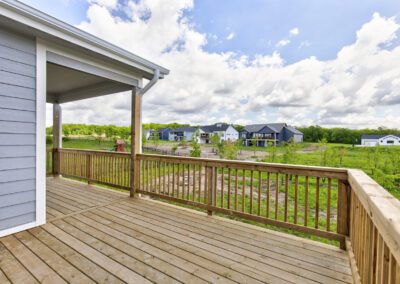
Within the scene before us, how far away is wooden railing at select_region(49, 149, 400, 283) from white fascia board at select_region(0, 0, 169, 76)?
5.90 ft

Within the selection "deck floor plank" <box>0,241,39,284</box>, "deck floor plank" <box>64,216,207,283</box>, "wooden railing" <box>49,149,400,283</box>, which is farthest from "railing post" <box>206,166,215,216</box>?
"deck floor plank" <box>0,241,39,284</box>

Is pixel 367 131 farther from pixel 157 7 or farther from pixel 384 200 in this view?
pixel 384 200

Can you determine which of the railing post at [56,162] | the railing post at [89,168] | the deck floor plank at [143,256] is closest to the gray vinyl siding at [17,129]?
the deck floor plank at [143,256]

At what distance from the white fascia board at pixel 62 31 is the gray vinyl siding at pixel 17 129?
344 mm

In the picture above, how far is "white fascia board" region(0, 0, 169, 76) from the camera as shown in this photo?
2117 millimetres

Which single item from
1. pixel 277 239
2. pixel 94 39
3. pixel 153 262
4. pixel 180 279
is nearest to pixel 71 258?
pixel 153 262

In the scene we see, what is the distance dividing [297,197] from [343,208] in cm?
46

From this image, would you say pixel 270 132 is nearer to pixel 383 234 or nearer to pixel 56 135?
pixel 56 135

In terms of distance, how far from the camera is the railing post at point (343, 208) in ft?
7.01

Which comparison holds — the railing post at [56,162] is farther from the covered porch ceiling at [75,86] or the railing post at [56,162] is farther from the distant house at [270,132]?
the distant house at [270,132]

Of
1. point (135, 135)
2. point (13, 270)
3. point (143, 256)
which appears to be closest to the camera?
point (13, 270)

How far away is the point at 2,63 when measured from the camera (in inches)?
92.7

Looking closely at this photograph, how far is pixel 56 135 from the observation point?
5.87 metres

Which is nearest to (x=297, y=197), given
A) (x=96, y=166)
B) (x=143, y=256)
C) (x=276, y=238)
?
(x=276, y=238)
